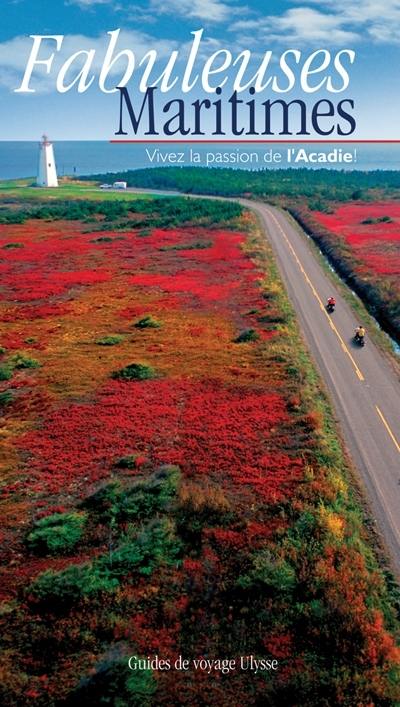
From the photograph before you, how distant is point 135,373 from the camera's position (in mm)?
34125

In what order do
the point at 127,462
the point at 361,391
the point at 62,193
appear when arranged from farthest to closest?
the point at 62,193 < the point at 361,391 < the point at 127,462

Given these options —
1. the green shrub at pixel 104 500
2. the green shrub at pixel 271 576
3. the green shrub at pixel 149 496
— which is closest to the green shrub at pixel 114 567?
the green shrub at pixel 149 496

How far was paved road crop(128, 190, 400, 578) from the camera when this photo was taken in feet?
72.2

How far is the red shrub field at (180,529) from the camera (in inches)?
549

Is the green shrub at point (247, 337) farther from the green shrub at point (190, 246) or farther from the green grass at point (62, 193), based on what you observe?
the green grass at point (62, 193)

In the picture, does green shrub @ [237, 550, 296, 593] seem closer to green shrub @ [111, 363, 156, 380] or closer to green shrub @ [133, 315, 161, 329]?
green shrub @ [111, 363, 156, 380]

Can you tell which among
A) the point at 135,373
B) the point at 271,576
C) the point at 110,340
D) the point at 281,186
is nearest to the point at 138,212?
the point at 281,186

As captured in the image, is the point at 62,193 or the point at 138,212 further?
the point at 62,193

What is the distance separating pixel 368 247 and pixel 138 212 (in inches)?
2533

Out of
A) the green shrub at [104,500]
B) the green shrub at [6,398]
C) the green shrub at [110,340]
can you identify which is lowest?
the green shrub at [104,500]

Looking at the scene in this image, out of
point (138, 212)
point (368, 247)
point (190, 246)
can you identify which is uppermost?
point (138, 212)

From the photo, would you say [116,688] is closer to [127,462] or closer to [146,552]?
[146,552]

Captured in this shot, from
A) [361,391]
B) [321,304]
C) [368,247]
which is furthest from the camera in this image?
[368,247]

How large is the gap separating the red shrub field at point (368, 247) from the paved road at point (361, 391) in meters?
3.45
